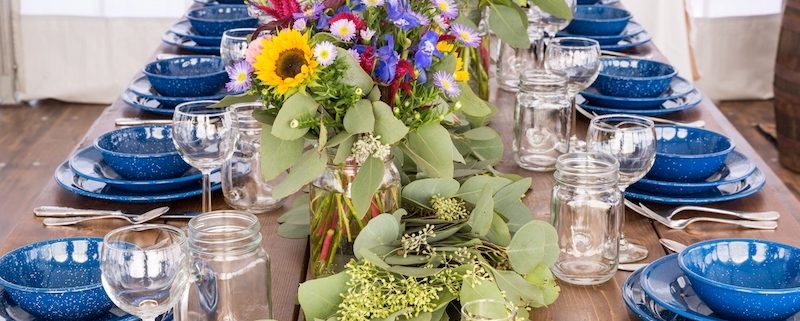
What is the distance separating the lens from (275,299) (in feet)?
4.45

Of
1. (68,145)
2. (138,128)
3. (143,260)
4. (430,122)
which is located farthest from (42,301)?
(68,145)

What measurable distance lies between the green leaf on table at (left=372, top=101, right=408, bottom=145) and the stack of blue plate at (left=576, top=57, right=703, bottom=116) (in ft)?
3.22

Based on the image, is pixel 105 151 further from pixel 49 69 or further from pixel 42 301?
pixel 49 69

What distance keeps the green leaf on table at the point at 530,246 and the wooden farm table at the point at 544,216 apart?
94mm

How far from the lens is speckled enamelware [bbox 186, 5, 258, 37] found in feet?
8.95

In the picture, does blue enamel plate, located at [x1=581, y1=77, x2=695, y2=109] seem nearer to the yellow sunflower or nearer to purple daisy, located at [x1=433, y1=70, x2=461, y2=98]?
purple daisy, located at [x1=433, y1=70, x2=461, y2=98]

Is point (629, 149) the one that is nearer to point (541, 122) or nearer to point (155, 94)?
point (541, 122)

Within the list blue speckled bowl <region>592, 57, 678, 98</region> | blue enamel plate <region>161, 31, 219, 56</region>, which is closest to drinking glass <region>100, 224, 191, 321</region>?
blue speckled bowl <region>592, 57, 678, 98</region>

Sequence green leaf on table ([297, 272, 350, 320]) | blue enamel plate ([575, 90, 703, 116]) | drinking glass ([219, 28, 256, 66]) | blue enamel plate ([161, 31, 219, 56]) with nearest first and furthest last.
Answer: green leaf on table ([297, 272, 350, 320])
drinking glass ([219, 28, 256, 66])
blue enamel plate ([575, 90, 703, 116])
blue enamel plate ([161, 31, 219, 56])

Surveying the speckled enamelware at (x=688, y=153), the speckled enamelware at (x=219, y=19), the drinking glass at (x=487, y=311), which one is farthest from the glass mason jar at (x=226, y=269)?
the speckled enamelware at (x=219, y=19)

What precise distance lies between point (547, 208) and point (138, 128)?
0.66 meters

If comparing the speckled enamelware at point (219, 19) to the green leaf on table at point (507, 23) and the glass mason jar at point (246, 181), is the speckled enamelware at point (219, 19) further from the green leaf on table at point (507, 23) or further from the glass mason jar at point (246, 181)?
the glass mason jar at point (246, 181)

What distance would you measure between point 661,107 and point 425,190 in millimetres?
946

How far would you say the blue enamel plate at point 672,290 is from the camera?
4.10 ft
